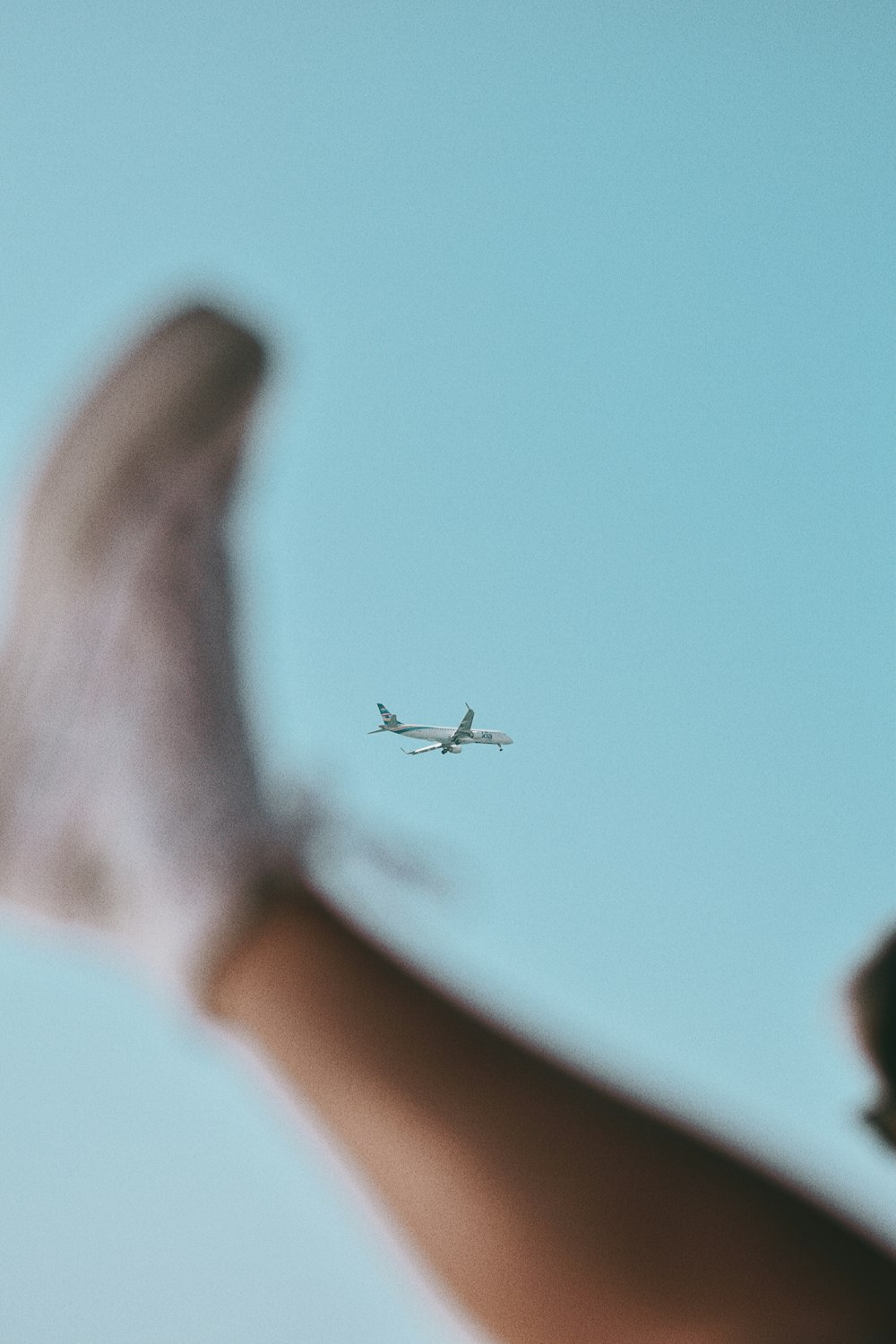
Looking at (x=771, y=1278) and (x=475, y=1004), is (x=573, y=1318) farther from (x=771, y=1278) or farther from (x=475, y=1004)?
(x=475, y=1004)

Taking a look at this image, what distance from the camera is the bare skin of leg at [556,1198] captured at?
2842 mm

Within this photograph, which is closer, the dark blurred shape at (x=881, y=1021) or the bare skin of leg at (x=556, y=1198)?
the bare skin of leg at (x=556, y=1198)

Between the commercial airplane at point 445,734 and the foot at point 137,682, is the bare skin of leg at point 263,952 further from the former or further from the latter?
the commercial airplane at point 445,734

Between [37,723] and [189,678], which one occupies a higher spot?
[189,678]

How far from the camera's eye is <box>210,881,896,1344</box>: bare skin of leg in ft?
9.32

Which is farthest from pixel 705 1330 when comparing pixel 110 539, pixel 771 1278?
pixel 110 539

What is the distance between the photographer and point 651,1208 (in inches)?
114

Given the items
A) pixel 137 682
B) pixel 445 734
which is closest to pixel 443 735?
pixel 445 734

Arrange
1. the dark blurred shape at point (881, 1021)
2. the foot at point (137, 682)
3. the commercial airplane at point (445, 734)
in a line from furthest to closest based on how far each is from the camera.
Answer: the commercial airplane at point (445, 734) → the foot at point (137, 682) → the dark blurred shape at point (881, 1021)

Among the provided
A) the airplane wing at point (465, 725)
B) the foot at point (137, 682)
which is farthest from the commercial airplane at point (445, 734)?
the foot at point (137, 682)

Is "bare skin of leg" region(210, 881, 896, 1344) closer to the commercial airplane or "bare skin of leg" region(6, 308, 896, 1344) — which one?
"bare skin of leg" region(6, 308, 896, 1344)

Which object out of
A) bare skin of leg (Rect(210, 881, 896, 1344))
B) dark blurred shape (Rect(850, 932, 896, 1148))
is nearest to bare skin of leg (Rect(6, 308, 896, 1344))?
bare skin of leg (Rect(210, 881, 896, 1344))

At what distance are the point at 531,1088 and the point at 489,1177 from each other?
0.80 feet

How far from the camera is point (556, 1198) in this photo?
2.92 m
